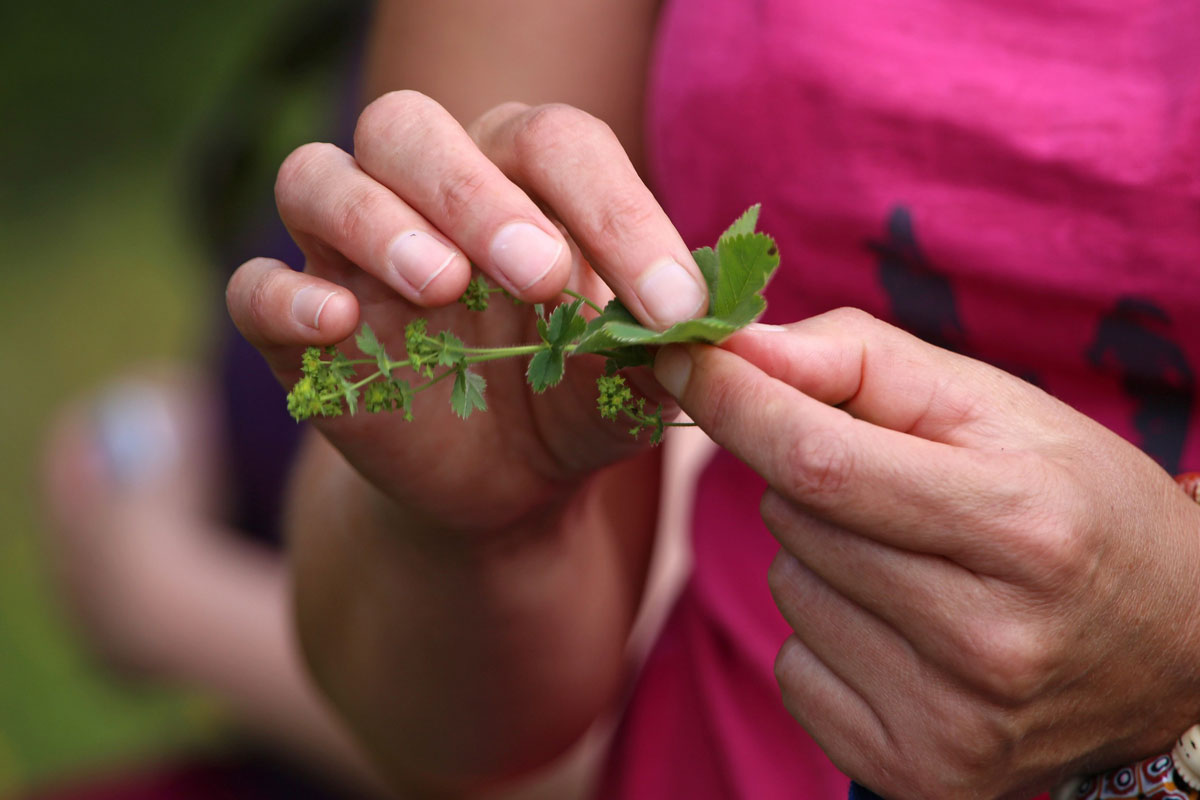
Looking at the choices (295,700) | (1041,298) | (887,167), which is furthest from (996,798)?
(295,700)

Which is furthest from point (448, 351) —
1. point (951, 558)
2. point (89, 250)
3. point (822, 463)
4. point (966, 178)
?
point (89, 250)

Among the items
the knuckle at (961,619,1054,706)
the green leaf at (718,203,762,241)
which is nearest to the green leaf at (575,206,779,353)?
the green leaf at (718,203,762,241)

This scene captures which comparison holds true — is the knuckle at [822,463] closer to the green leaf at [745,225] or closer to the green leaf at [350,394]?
the green leaf at [745,225]

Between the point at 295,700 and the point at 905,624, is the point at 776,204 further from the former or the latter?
the point at 295,700

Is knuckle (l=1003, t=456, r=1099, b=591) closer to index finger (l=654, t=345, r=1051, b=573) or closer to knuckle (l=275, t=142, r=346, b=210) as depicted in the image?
index finger (l=654, t=345, r=1051, b=573)

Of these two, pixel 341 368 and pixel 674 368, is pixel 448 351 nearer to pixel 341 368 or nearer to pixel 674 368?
pixel 341 368

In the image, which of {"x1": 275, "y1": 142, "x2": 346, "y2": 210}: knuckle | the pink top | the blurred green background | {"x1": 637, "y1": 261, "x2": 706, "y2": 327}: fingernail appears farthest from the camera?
the blurred green background
